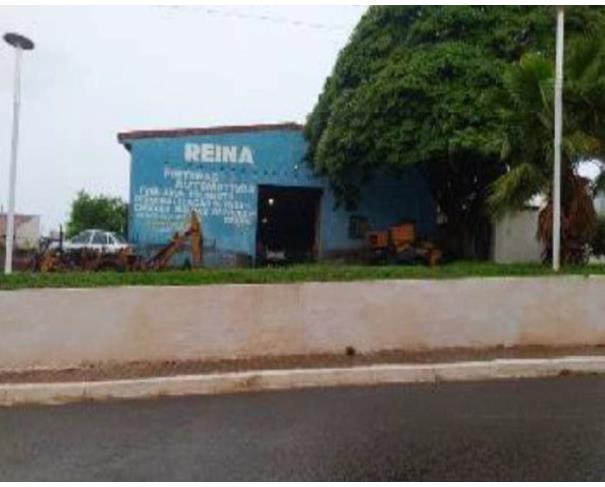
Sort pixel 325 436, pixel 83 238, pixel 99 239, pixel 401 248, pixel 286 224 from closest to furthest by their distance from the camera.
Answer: pixel 325 436, pixel 401 248, pixel 99 239, pixel 83 238, pixel 286 224

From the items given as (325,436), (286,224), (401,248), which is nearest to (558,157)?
(325,436)

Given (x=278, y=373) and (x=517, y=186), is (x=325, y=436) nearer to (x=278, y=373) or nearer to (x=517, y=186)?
(x=278, y=373)

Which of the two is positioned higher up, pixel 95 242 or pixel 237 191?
pixel 237 191

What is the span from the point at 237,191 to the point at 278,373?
18.6 meters

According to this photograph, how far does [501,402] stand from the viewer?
324 inches

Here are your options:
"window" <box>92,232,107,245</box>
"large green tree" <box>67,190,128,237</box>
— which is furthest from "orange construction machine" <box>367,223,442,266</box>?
"large green tree" <box>67,190,128,237</box>

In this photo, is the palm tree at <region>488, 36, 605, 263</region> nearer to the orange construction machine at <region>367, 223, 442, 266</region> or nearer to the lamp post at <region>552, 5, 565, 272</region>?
the lamp post at <region>552, 5, 565, 272</region>

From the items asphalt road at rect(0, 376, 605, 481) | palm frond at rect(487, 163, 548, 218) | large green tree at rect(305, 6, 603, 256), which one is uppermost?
large green tree at rect(305, 6, 603, 256)

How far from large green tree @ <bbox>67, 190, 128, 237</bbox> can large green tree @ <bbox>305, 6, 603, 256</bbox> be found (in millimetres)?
48675

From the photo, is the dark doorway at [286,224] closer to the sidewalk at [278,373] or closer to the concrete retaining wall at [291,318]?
→ the concrete retaining wall at [291,318]

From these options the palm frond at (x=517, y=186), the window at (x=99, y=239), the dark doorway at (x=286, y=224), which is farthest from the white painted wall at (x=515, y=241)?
the window at (x=99, y=239)

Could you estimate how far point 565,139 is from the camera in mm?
13180

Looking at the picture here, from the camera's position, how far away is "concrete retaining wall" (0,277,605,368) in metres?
10.2

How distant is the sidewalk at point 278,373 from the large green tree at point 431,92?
9.68 metres
